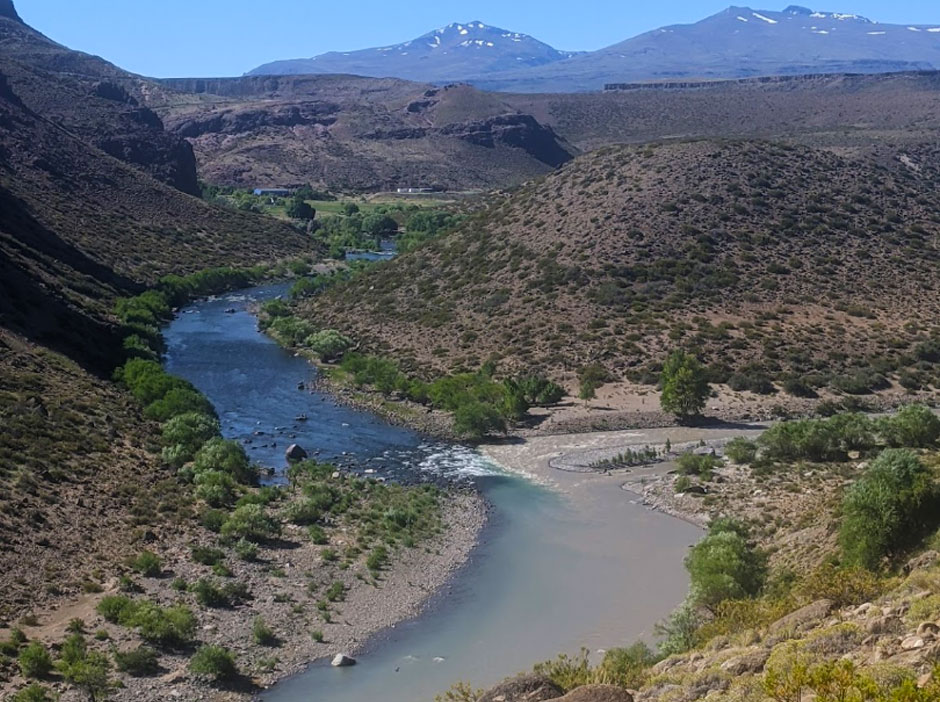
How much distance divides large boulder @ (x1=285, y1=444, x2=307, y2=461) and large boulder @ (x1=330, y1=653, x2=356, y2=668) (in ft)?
57.6

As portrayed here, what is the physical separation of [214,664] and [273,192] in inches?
5706

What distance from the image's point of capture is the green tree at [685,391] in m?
50.7

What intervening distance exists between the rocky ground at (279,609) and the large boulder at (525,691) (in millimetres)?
9356

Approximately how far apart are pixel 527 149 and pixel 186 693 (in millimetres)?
172309

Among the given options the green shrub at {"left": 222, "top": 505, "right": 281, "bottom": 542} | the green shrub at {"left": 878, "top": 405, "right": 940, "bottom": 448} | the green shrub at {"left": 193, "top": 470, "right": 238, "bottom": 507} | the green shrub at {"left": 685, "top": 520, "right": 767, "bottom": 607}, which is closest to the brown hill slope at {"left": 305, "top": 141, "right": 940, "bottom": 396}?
the green shrub at {"left": 878, "top": 405, "right": 940, "bottom": 448}

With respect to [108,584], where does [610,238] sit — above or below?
above

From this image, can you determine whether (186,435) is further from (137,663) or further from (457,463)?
(137,663)

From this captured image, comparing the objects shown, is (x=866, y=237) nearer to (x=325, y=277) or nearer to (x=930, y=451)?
(x=930, y=451)

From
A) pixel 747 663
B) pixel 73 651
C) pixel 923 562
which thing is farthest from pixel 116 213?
pixel 747 663

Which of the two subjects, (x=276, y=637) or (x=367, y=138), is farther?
(x=367, y=138)

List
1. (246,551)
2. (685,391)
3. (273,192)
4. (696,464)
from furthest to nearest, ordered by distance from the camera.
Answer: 1. (273,192)
2. (685,391)
3. (696,464)
4. (246,551)

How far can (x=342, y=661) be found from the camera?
2744 centimetres

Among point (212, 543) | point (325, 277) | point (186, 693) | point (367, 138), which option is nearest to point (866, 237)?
point (325, 277)

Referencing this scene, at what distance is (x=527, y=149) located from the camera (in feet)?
629
